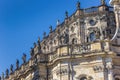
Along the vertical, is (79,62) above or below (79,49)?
below

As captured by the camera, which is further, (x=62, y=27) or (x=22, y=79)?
(x=62, y=27)

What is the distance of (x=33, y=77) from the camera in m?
40.4

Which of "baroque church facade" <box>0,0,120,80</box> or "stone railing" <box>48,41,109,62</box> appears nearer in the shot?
"baroque church facade" <box>0,0,120,80</box>

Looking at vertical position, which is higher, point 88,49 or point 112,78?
point 88,49

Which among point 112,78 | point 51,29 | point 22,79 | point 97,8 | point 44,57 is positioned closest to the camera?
point 112,78

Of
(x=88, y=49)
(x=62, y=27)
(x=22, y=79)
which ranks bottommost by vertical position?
(x=22, y=79)

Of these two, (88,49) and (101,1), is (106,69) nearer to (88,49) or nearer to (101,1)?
(88,49)

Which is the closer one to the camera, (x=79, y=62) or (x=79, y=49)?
(x=79, y=62)

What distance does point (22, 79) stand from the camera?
43.6 m

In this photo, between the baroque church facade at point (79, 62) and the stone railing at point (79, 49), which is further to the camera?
the stone railing at point (79, 49)

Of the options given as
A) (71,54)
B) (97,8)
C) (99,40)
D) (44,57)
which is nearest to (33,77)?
(44,57)

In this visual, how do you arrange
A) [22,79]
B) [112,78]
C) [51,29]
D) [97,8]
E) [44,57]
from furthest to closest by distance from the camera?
[51,29]
[97,8]
[22,79]
[44,57]
[112,78]

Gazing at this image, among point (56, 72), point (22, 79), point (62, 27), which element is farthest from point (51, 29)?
point (56, 72)

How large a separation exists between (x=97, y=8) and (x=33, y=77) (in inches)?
880
